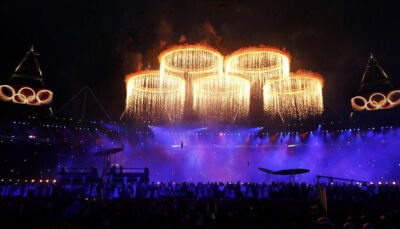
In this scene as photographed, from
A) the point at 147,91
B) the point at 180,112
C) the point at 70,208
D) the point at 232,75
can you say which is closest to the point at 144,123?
the point at 180,112

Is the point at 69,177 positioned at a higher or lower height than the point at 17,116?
lower

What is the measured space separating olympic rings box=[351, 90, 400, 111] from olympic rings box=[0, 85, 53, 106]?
2054 cm

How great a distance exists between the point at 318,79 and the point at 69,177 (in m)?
14.5

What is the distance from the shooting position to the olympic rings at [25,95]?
1830 cm

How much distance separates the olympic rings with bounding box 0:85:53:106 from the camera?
18297mm

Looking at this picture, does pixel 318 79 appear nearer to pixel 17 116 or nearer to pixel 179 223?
pixel 179 223

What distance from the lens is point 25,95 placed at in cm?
1892

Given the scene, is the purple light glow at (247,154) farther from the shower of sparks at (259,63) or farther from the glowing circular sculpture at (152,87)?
the shower of sparks at (259,63)

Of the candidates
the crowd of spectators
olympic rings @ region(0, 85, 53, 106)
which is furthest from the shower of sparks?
olympic rings @ region(0, 85, 53, 106)

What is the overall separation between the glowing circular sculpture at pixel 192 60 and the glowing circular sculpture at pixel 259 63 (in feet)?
1.95

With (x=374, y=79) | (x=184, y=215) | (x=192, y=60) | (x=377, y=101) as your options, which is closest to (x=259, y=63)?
(x=192, y=60)

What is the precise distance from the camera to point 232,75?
46.3ft

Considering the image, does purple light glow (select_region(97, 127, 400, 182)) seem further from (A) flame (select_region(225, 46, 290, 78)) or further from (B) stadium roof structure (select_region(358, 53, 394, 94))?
(A) flame (select_region(225, 46, 290, 78))

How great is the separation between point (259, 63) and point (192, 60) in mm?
2966
